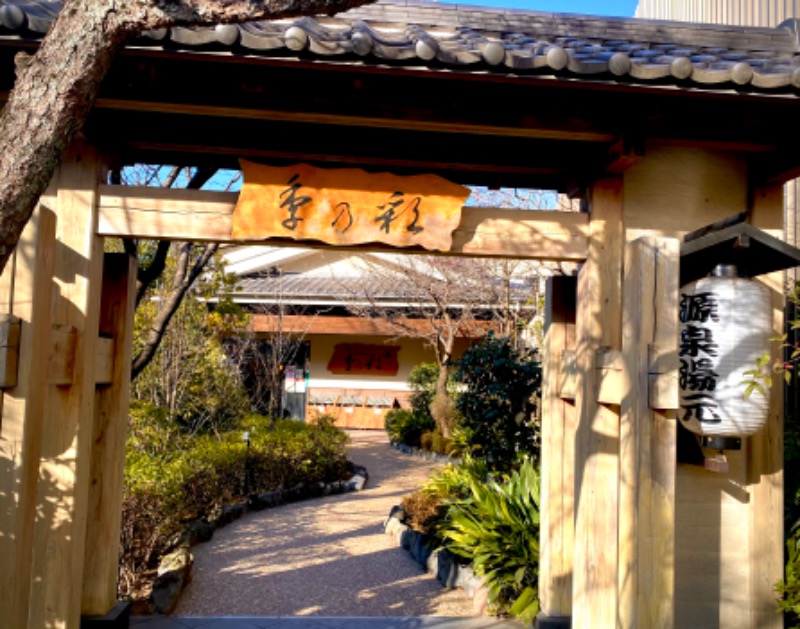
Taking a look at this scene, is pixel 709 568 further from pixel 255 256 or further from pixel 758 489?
pixel 255 256

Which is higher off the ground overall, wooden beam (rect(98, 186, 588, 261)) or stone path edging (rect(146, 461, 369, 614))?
wooden beam (rect(98, 186, 588, 261))

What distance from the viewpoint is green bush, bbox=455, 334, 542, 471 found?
755 centimetres

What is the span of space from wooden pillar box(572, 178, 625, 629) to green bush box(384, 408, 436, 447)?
1134cm

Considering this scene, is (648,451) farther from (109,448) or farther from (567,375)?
(109,448)

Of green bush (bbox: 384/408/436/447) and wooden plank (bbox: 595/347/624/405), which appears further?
green bush (bbox: 384/408/436/447)

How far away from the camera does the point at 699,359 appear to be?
367 cm

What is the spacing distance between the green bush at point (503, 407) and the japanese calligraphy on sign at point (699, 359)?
3.80 metres

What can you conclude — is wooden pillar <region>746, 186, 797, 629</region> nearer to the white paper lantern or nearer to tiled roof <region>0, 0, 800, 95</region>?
the white paper lantern

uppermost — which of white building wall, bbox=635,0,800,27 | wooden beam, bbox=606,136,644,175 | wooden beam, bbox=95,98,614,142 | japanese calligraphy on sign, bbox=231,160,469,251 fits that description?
white building wall, bbox=635,0,800,27

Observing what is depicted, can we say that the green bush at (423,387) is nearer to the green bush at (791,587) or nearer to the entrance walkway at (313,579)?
the entrance walkway at (313,579)

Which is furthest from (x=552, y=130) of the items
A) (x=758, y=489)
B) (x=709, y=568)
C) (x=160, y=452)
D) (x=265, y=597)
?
(x=160, y=452)

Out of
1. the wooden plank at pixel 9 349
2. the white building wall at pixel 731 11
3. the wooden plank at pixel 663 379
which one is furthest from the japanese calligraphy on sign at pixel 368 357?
the wooden plank at pixel 9 349

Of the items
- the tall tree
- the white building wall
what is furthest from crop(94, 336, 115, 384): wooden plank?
the white building wall

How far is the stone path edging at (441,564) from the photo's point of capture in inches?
227
